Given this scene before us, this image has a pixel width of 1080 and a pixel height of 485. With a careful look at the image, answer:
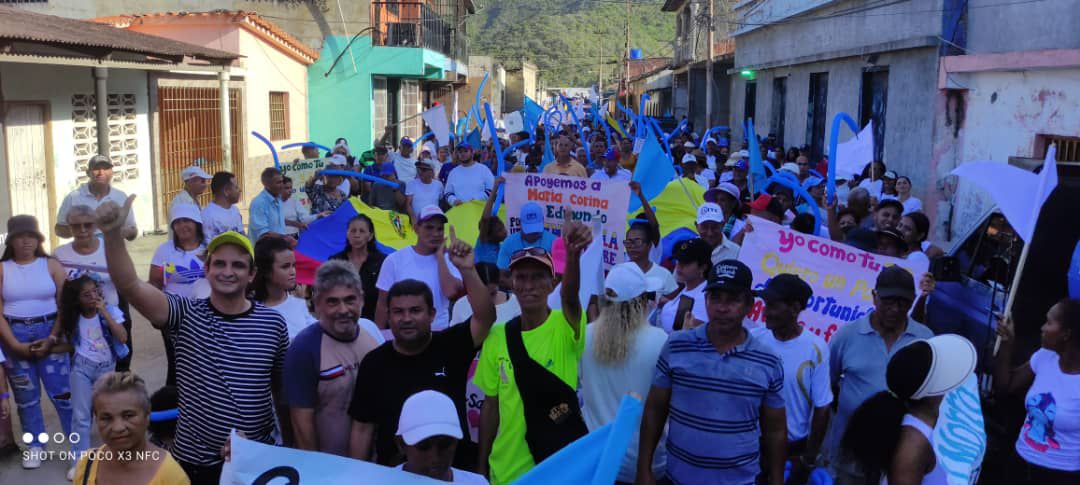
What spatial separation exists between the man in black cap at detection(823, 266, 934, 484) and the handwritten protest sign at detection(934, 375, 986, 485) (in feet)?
3.90

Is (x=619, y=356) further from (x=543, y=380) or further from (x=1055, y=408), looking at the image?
(x=1055, y=408)

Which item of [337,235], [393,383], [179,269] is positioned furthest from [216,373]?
[337,235]

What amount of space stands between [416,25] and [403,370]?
23.7m

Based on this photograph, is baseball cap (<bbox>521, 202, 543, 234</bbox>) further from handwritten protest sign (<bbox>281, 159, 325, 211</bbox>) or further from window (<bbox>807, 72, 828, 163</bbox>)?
window (<bbox>807, 72, 828, 163</bbox>)

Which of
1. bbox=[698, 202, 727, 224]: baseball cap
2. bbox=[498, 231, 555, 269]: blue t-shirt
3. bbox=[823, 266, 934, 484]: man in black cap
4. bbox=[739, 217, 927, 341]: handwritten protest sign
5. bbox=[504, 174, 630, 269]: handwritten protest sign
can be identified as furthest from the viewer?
bbox=[504, 174, 630, 269]: handwritten protest sign

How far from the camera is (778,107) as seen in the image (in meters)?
25.0

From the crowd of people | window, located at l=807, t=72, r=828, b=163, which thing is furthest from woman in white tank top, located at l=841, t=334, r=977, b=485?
window, located at l=807, t=72, r=828, b=163

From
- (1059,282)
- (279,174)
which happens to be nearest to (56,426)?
(279,174)

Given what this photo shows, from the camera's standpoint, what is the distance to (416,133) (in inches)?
1347

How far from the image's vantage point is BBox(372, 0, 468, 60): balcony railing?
2449 centimetres

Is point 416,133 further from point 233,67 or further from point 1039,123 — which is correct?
point 1039,123

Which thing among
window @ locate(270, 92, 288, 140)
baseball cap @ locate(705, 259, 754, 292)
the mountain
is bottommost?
baseball cap @ locate(705, 259, 754, 292)

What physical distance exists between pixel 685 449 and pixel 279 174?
18.9 ft

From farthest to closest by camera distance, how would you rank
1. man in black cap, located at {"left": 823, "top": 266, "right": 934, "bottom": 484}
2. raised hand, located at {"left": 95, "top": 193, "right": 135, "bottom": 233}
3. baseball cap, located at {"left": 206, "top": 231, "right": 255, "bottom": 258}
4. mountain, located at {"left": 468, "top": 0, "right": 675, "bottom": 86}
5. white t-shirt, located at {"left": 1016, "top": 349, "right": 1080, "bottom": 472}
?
mountain, located at {"left": 468, "top": 0, "right": 675, "bottom": 86}, man in black cap, located at {"left": 823, "top": 266, "right": 934, "bottom": 484}, white t-shirt, located at {"left": 1016, "top": 349, "right": 1080, "bottom": 472}, baseball cap, located at {"left": 206, "top": 231, "right": 255, "bottom": 258}, raised hand, located at {"left": 95, "top": 193, "right": 135, "bottom": 233}
